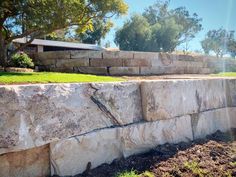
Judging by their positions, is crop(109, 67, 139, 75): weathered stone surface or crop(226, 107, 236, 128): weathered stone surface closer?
crop(226, 107, 236, 128): weathered stone surface

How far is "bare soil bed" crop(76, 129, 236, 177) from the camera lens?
3195 mm

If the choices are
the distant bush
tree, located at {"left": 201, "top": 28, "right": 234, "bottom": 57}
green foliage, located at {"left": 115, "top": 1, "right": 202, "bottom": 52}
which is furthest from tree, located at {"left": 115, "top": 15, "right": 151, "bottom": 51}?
the distant bush

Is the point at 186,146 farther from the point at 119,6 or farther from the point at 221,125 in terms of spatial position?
the point at 119,6

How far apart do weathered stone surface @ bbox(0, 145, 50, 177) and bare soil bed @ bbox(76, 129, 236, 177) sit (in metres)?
0.42

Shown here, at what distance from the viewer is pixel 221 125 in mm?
5086

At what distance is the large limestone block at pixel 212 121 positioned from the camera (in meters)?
4.46

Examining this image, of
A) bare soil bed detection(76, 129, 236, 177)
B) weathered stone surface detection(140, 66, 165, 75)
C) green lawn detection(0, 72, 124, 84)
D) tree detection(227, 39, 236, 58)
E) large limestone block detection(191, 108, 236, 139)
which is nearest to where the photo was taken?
bare soil bed detection(76, 129, 236, 177)

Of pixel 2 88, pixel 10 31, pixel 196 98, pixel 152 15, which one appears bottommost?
pixel 196 98

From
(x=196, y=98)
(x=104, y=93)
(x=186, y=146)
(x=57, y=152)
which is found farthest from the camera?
(x=196, y=98)

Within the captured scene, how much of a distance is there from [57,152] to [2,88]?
83 cm

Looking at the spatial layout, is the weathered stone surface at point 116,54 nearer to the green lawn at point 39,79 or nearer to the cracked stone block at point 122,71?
the cracked stone block at point 122,71

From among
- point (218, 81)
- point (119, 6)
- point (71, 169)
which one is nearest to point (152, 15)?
point (119, 6)

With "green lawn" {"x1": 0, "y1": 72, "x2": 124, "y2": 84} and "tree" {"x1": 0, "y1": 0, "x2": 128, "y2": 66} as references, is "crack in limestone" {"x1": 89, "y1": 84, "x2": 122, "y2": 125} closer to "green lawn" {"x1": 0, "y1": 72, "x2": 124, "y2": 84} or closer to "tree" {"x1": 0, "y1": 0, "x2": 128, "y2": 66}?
"green lawn" {"x1": 0, "y1": 72, "x2": 124, "y2": 84}

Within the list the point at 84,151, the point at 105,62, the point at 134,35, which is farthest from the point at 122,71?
the point at 134,35
